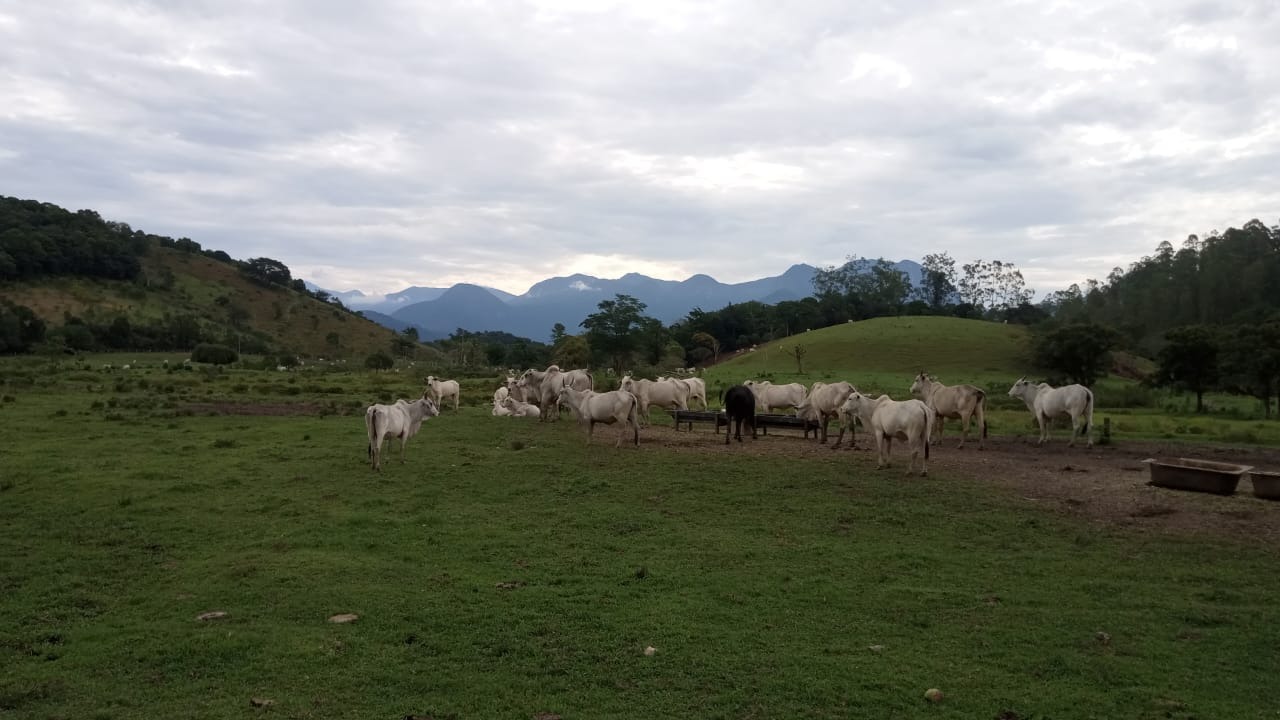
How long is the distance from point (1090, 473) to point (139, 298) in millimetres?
105260

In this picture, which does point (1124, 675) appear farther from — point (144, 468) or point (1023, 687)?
point (144, 468)

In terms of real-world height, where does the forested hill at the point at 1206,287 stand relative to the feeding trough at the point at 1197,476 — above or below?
above

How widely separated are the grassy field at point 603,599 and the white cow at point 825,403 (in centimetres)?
442

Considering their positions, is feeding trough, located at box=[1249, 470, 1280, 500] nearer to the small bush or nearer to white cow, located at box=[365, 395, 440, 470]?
the small bush

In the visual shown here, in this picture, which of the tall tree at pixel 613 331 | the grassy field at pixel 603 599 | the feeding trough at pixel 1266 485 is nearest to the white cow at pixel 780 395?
the grassy field at pixel 603 599

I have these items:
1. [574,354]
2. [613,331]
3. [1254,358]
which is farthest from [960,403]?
[613,331]

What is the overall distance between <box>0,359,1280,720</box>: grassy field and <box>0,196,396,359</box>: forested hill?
62601mm

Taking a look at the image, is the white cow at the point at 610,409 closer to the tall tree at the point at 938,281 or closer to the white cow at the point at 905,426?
the white cow at the point at 905,426

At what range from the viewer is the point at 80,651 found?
692 cm

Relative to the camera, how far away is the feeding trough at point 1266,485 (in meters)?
12.5

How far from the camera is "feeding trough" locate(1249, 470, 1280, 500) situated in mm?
12516

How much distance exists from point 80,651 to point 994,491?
12911 millimetres

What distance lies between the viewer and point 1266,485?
1262 centimetres

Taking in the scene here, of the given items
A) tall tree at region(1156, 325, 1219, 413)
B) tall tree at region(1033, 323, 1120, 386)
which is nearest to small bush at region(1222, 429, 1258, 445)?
tall tree at region(1156, 325, 1219, 413)
